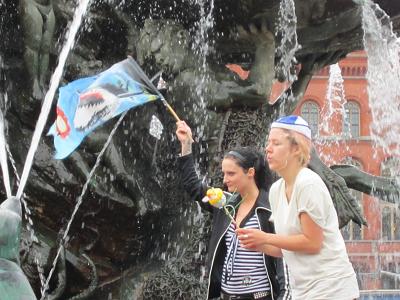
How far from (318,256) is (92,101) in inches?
52.1

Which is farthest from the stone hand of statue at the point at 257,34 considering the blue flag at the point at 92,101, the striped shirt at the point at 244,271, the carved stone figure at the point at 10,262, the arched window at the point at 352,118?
the arched window at the point at 352,118

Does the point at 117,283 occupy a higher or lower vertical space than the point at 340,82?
lower

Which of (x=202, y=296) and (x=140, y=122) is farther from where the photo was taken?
(x=140, y=122)

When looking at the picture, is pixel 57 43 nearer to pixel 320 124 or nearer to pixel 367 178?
pixel 367 178

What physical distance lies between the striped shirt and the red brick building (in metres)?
24.9

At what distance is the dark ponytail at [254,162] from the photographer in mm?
2844

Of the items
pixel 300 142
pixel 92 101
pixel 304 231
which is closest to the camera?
pixel 304 231

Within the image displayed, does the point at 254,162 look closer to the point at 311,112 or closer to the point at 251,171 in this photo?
the point at 251,171

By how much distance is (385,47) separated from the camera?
589cm

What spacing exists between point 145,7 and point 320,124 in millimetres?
28492

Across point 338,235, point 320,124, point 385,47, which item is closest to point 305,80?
point 385,47

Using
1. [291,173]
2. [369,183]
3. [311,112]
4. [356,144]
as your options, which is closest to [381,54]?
[369,183]

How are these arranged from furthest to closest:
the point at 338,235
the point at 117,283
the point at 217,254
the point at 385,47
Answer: the point at 385,47 → the point at 117,283 → the point at 217,254 → the point at 338,235

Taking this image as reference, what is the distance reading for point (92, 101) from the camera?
122 inches
